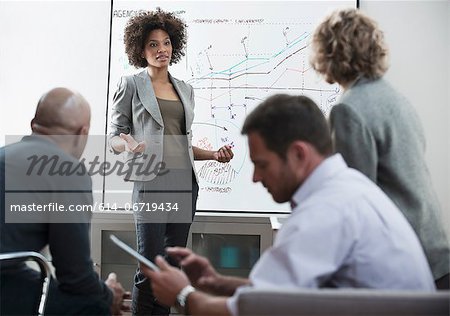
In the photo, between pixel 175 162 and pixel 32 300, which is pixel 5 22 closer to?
pixel 175 162

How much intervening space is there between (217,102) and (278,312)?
9.01 feet

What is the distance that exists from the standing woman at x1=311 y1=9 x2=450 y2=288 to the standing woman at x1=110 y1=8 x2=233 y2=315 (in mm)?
1289

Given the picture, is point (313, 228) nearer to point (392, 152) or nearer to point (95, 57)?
point (392, 152)

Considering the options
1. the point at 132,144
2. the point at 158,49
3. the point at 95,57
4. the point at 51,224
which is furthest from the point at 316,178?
the point at 95,57

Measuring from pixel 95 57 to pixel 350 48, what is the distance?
2541 mm

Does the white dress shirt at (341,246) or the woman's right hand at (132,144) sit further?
the woman's right hand at (132,144)

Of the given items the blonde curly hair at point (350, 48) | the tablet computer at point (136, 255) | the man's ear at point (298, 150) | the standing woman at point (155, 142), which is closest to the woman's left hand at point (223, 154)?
the standing woman at point (155, 142)

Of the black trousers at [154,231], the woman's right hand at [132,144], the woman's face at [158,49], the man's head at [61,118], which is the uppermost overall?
the woman's face at [158,49]

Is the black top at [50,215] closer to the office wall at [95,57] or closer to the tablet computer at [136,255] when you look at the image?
the tablet computer at [136,255]

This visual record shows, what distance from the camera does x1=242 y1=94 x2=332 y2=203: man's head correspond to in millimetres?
1416

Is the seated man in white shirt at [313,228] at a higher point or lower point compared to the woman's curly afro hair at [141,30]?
lower

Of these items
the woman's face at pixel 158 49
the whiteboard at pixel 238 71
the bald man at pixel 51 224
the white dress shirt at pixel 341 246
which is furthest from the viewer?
the whiteboard at pixel 238 71

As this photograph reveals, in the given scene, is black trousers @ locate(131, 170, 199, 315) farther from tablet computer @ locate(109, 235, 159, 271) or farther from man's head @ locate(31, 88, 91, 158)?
tablet computer @ locate(109, 235, 159, 271)

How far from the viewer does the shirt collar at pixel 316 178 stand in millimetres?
1398
